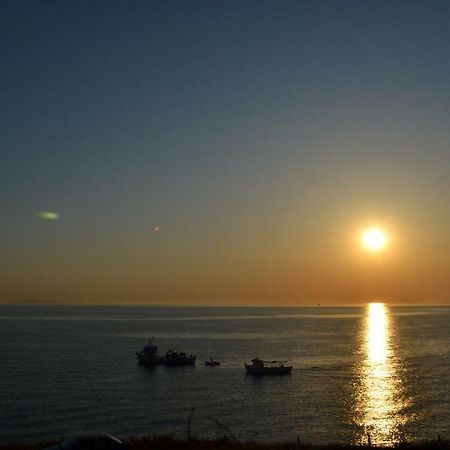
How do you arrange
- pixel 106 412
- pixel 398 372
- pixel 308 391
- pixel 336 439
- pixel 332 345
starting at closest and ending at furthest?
pixel 336 439 < pixel 106 412 < pixel 308 391 < pixel 398 372 < pixel 332 345

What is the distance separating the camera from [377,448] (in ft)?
121

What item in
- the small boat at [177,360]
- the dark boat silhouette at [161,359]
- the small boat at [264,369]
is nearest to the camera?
the small boat at [264,369]

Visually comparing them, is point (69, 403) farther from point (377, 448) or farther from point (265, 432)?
point (377, 448)

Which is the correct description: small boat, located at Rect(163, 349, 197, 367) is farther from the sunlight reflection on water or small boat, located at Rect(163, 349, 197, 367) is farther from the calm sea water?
the sunlight reflection on water

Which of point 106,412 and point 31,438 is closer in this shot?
point 31,438

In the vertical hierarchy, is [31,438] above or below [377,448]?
below

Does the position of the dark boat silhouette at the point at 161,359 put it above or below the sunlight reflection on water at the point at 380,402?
above

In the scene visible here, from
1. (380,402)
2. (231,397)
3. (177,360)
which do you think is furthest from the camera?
(177,360)

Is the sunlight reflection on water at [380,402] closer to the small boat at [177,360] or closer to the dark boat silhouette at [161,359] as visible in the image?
the small boat at [177,360]

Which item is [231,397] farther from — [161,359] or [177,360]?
[177,360]

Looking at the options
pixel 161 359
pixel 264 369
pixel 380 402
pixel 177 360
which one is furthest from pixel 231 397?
pixel 177 360

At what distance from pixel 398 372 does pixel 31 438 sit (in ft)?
276

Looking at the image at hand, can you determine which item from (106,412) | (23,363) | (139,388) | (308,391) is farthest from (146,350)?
(106,412)

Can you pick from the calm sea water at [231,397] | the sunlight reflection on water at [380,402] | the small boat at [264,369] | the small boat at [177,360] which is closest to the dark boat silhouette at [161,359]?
the small boat at [177,360]
